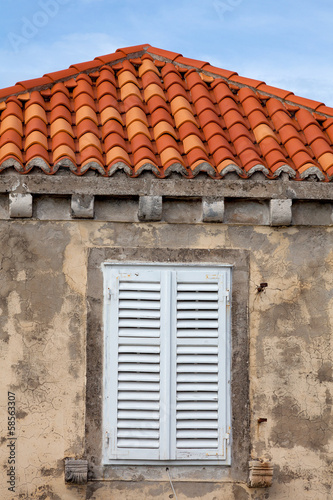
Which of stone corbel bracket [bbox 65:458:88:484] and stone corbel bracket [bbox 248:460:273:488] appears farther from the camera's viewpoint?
stone corbel bracket [bbox 248:460:273:488]

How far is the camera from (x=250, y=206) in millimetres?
6934

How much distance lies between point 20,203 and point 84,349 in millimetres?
1363

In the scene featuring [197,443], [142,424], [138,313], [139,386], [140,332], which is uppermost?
[138,313]

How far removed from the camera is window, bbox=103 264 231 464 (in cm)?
660

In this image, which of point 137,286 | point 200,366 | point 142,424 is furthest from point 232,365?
point 137,286

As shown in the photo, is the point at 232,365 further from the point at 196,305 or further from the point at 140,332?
the point at 140,332

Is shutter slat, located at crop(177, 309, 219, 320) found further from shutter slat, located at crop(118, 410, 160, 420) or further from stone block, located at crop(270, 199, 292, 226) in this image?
stone block, located at crop(270, 199, 292, 226)

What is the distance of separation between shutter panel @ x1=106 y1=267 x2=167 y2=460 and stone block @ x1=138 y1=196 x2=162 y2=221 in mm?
477

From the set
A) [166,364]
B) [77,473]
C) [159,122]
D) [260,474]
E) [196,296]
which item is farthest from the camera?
[159,122]

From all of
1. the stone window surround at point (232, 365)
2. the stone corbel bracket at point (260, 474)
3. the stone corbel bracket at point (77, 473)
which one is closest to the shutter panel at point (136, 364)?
the stone window surround at point (232, 365)

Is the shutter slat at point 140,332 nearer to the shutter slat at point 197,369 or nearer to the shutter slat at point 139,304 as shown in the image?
the shutter slat at point 139,304

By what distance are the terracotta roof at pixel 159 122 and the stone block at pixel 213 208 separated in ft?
0.73

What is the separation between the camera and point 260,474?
6.57 m

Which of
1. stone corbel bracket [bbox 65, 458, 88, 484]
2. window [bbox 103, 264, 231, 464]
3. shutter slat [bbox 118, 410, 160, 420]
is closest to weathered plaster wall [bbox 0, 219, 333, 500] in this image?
stone corbel bracket [bbox 65, 458, 88, 484]
